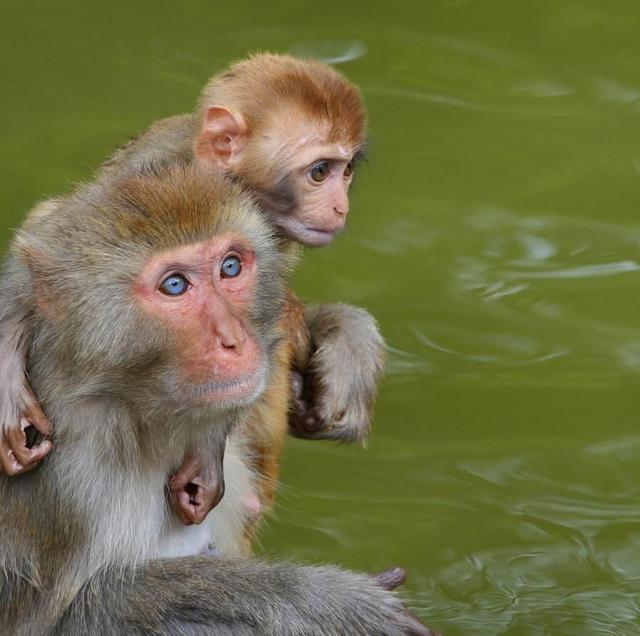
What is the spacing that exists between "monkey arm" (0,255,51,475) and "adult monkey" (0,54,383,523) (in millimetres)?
1069

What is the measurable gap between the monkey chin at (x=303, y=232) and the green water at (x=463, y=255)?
4.13ft

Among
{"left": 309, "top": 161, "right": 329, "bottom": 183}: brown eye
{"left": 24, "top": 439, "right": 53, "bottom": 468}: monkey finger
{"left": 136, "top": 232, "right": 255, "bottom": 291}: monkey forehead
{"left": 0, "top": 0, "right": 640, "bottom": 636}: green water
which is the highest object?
{"left": 136, "top": 232, "right": 255, "bottom": 291}: monkey forehead

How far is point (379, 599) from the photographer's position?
629 cm

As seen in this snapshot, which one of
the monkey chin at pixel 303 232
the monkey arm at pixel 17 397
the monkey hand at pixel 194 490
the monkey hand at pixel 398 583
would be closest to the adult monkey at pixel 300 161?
the monkey chin at pixel 303 232

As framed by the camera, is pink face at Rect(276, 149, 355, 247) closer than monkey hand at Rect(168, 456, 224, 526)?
No

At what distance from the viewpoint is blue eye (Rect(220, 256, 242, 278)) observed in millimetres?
6027

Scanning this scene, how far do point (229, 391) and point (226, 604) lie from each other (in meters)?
0.66

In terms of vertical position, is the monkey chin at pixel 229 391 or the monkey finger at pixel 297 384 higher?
the monkey chin at pixel 229 391

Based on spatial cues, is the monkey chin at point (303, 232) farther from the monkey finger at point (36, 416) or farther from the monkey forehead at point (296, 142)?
the monkey finger at point (36, 416)

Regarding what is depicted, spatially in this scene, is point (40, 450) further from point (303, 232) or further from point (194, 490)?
point (303, 232)

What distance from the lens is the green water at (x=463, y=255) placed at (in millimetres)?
7949

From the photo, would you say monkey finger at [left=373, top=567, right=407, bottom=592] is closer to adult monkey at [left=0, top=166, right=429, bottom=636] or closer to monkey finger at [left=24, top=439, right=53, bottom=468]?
adult monkey at [left=0, top=166, right=429, bottom=636]

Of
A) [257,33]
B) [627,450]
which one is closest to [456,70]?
[257,33]

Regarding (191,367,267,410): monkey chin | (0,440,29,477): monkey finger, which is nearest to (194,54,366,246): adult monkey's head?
(191,367,267,410): monkey chin
